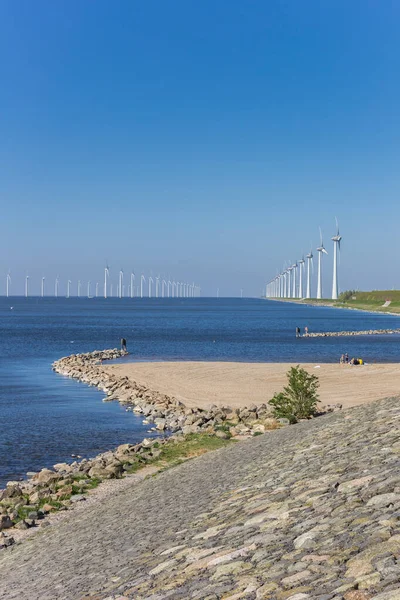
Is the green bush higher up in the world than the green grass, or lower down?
higher up

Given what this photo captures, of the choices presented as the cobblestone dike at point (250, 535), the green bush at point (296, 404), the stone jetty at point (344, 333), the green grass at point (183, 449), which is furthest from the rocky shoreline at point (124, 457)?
the stone jetty at point (344, 333)

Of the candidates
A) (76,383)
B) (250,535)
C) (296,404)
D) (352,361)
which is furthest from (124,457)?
(352,361)

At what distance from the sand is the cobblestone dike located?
779 inches

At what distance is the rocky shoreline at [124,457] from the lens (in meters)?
20.1

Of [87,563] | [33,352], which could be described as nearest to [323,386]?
[87,563]

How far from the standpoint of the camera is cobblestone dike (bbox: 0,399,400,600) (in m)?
7.96

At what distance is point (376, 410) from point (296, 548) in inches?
488

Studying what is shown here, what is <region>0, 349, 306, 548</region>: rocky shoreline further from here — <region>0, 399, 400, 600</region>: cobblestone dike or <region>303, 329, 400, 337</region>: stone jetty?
<region>303, 329, 400, 337</region>: stone jetty

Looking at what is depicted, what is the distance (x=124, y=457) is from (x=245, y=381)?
27.0 metres

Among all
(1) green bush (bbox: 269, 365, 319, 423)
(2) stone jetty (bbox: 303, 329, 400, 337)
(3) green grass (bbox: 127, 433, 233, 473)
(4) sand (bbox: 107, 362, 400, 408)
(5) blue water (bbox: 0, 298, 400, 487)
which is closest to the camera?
(3) green grass (bbox: 127, 433, 233, 473)

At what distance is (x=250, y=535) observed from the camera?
404 inches

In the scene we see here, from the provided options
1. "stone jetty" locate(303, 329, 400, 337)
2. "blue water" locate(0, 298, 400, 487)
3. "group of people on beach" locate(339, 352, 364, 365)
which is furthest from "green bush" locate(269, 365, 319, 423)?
"stone jetty" locate(303, 329, 400, 337)

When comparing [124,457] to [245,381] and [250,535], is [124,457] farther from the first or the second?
[245,381]

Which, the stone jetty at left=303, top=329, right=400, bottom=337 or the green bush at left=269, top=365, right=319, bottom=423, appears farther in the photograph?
the stone jetty at left=303, top=329, right=400, bottom=337
